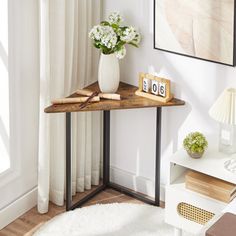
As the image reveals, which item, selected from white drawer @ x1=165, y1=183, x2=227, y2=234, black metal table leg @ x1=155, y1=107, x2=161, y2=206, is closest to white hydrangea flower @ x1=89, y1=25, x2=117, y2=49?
black metal table leg @ x1=155, y1=107, x2=161, y2=206

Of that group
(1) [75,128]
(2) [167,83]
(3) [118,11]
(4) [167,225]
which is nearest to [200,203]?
(4) [167,225]

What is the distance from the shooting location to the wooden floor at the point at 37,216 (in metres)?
3.83

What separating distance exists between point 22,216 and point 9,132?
543mm

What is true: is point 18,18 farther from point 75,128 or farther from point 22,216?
point 22,216

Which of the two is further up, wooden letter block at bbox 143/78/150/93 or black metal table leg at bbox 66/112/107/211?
wooden letter block at bbox 143/78/150/93

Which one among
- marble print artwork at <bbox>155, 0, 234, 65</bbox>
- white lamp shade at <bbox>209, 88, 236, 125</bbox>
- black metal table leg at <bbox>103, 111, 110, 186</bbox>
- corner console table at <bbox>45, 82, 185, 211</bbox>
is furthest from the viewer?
black metal table leg at <bbox>103, 111, 110, 186</bbox>

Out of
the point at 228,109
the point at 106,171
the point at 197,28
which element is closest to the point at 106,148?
the point at 106,171

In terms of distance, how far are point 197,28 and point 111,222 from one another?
1.21m

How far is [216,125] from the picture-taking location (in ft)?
12.4

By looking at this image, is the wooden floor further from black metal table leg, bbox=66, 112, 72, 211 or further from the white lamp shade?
the white lamp shade

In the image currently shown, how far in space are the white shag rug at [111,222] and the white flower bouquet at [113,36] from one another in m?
0.92

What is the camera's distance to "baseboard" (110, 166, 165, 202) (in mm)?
4207

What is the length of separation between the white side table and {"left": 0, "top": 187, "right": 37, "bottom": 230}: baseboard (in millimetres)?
898

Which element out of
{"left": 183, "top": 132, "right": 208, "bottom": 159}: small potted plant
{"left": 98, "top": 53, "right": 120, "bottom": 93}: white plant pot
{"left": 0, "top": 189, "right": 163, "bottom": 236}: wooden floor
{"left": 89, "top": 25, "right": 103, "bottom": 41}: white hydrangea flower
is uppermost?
{"left": 89, "top": 25, "right": 103, "bottom": 41}: white hydrangea flower
